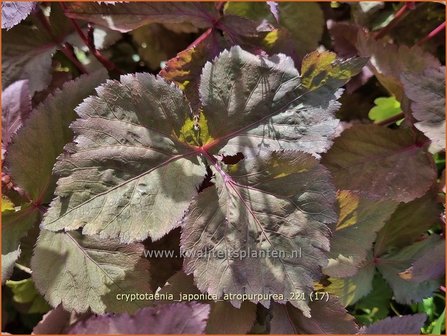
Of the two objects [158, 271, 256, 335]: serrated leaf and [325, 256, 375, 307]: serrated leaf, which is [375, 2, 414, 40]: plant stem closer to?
[325, 256, 375, 307]: serrated leaf

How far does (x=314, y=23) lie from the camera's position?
41.5 inches

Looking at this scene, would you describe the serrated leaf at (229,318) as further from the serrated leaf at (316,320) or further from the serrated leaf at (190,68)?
the serrated leaf at (190,68)

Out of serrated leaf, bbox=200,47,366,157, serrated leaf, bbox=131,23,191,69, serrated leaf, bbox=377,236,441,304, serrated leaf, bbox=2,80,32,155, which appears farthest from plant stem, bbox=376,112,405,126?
serrated leaf, bbox=2,80,32,155

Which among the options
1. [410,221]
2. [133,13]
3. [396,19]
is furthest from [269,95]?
[396,19]

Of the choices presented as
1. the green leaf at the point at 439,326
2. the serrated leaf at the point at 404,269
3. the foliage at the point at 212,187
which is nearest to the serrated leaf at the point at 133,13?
the foliage at the point at 212,187

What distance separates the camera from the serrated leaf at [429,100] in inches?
35.2

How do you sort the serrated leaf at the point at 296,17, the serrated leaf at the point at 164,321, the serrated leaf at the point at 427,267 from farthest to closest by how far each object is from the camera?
1. the serrated leaf at the point at 296,17
2. the serrated leaf at the point at 427,267
3. the serrated leaf at the point at 164,321

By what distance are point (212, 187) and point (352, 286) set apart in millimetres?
333

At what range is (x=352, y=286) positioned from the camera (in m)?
0.90

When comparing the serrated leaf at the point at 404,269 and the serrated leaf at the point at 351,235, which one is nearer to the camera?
the serrated leaf at the point at 351,235

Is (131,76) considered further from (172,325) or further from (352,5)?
(352,5)

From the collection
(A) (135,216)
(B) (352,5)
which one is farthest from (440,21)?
(A) (135,216)

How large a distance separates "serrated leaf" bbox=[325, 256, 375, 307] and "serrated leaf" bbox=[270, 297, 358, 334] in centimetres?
8

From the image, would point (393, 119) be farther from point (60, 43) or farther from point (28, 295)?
point (28, 295)
